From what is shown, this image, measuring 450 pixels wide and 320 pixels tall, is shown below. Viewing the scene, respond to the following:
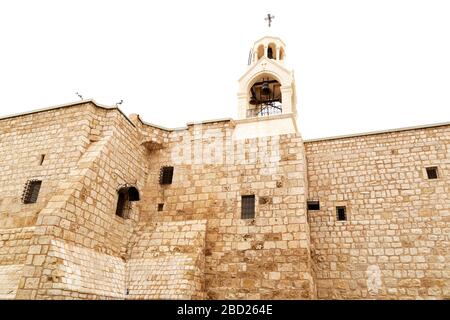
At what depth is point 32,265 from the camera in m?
6.23

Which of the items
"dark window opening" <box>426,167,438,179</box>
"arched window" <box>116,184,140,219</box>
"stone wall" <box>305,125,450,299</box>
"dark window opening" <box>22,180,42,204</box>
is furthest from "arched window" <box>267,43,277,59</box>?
"dark window opening" <box>22,180,42,204</box>

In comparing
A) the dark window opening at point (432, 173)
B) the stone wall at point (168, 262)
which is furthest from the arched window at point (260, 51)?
the stone wall at point (168, 262)

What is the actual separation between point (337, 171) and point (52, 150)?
917cm

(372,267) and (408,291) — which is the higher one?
(372,267)

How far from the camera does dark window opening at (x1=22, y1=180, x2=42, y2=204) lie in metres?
8.31

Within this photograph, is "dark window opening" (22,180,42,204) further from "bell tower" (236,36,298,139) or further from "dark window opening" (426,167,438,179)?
"dark window opening" (426,167,438,179)

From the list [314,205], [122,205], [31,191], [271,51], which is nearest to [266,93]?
[271,51]

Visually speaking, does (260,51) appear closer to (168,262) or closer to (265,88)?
(265,88)

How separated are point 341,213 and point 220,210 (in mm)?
4129

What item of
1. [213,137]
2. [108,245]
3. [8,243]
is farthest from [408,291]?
Result: [8,243]

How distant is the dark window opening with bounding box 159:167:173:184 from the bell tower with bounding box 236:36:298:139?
2665mm

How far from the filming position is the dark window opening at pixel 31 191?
8312 millimetres

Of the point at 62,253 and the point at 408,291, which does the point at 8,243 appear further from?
the point at 408,291

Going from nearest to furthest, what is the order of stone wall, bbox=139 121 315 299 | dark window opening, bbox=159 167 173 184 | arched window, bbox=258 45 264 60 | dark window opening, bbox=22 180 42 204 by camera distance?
stone wall, bbox=139 121 315 299 → dark window opening, bbox=22 180 42 204 → dark window opening, bbox=159 167 173 184 → arched window, bbox=258 45 264 60
